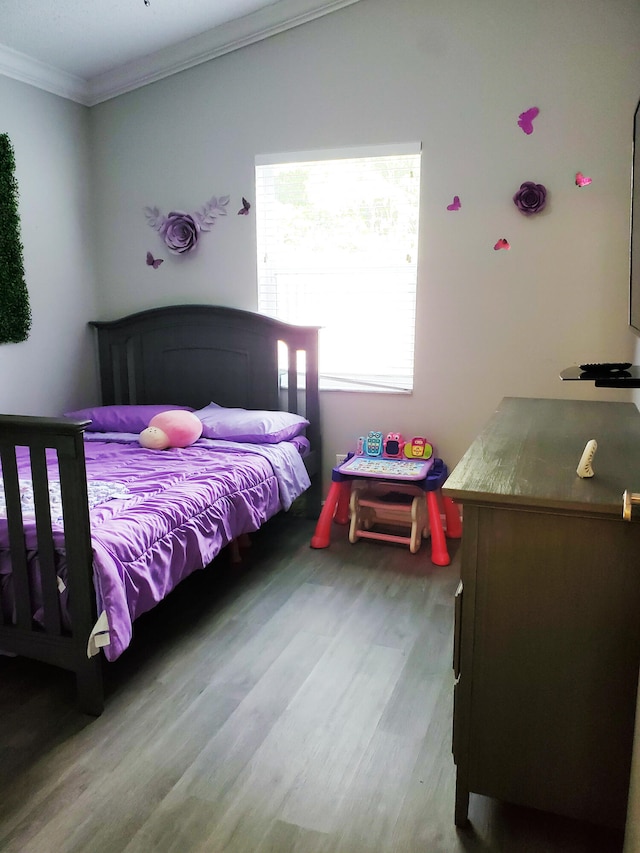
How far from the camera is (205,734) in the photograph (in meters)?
1.82

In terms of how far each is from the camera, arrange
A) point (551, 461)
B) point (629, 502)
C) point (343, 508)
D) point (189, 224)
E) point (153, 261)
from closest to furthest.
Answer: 1. point (629, 502)
2. point (551, 461)
3. point (343, 508)
4. point (189, 224)
5. point (153, 261)

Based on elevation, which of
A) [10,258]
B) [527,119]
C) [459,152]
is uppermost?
[527,119]

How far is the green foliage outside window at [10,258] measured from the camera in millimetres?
3223

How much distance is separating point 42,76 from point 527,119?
2.50m

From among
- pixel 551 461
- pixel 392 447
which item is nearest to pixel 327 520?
pixel 392 447

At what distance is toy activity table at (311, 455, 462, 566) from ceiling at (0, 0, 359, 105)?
228cm

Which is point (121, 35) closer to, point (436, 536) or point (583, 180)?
Answer: point (583, 180)

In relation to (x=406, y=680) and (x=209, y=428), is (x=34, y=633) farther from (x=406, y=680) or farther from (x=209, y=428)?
(x=209, y=428)

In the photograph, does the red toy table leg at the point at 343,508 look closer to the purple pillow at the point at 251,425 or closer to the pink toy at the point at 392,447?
the pink toy at the point at 392,447

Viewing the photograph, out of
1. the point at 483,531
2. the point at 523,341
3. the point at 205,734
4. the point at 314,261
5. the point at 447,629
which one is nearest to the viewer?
the point at 483,531

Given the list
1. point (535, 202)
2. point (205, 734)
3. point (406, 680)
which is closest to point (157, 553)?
point (205, 734)

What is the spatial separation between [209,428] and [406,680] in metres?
1.65

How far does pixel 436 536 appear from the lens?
303 centimetres

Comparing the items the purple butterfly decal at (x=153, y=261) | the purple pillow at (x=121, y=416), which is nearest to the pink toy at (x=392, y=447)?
the purple pillow at (x=121, y=416)
